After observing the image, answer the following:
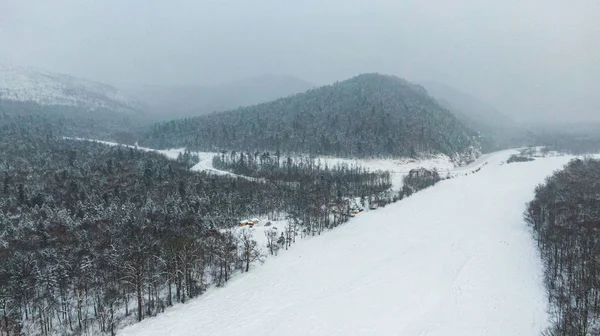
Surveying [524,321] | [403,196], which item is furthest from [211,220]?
[403,196]

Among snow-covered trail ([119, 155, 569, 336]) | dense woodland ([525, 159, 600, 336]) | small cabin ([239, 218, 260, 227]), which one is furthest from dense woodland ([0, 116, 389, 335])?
dense woodland ([525, 159, 600, 336])

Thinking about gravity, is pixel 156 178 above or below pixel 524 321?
above

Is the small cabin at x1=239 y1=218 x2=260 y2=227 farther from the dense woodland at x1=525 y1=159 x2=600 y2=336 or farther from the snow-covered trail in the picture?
the dense woodland at x1=525 y1=159 x2=600 y2=336

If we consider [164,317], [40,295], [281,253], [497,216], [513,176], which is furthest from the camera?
[513,176]

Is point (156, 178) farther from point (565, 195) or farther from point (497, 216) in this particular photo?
point (565, 195)

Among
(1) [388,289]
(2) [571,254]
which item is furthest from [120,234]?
(2) [571,254]

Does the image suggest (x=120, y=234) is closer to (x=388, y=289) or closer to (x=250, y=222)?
(x=250, y=222)

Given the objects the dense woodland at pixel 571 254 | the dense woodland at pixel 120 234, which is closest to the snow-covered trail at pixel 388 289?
the dense woodland at pixel 571 254

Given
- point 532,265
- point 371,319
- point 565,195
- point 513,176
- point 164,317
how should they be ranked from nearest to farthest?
point 371,319 < point 164,317 < point 532,265 < point 565,195 < point 513,176
